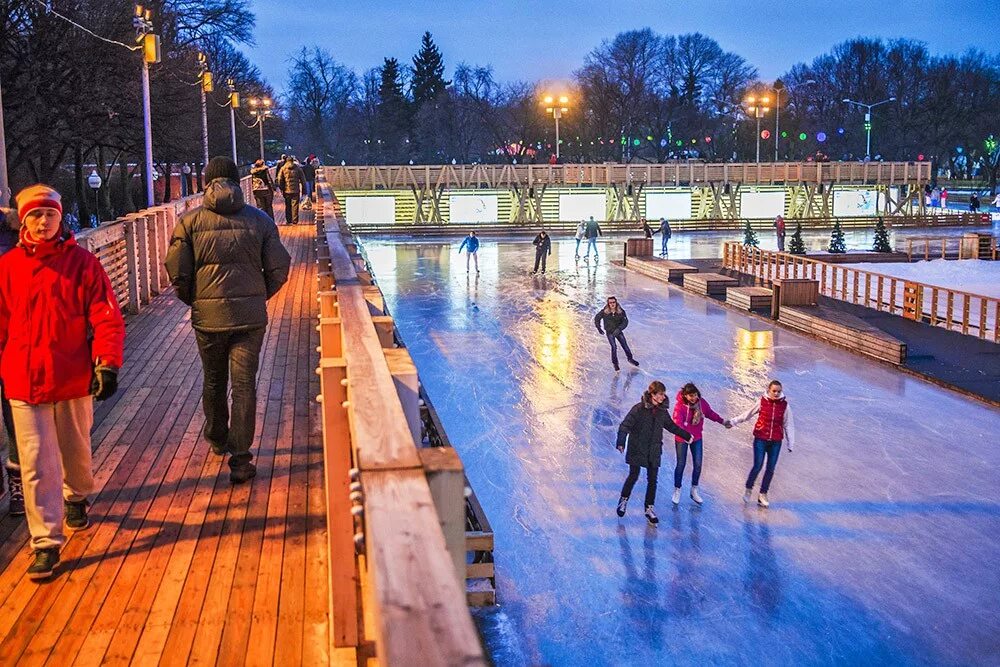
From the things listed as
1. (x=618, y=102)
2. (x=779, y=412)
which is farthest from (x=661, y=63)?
(x=779, y=412)

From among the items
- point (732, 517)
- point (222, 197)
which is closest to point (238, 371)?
point (222, 197)

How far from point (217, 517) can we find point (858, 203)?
2288 inches

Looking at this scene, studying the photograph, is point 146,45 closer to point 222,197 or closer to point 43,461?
point 222,197

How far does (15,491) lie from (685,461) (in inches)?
269

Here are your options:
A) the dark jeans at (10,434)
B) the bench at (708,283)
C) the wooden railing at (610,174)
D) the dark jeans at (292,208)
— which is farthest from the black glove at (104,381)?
the wooden railing at (610,174)

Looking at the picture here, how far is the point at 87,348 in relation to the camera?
426 centimetres

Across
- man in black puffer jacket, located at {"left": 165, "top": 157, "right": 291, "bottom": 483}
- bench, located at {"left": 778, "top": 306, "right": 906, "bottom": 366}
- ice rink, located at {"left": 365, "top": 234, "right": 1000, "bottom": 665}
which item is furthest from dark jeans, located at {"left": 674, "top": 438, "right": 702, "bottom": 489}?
bench, located at {"left": 778, "top": 306, "right": 906, "bottom": 366}

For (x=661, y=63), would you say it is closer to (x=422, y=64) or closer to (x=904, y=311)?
(x=422, y=64)

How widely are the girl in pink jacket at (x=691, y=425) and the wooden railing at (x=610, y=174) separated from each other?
141 ft

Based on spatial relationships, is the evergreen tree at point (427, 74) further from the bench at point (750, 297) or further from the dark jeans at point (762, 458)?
the dark jeans at point (762, 458)

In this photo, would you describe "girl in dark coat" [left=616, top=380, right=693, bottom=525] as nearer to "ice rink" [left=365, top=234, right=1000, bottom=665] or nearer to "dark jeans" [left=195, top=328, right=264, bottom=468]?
"ice rink" [left=365, top=234, right=1000, bottom=665]

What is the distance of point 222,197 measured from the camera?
497cm

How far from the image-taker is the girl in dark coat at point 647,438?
9742 millimetres

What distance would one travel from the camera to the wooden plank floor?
11.5ft
